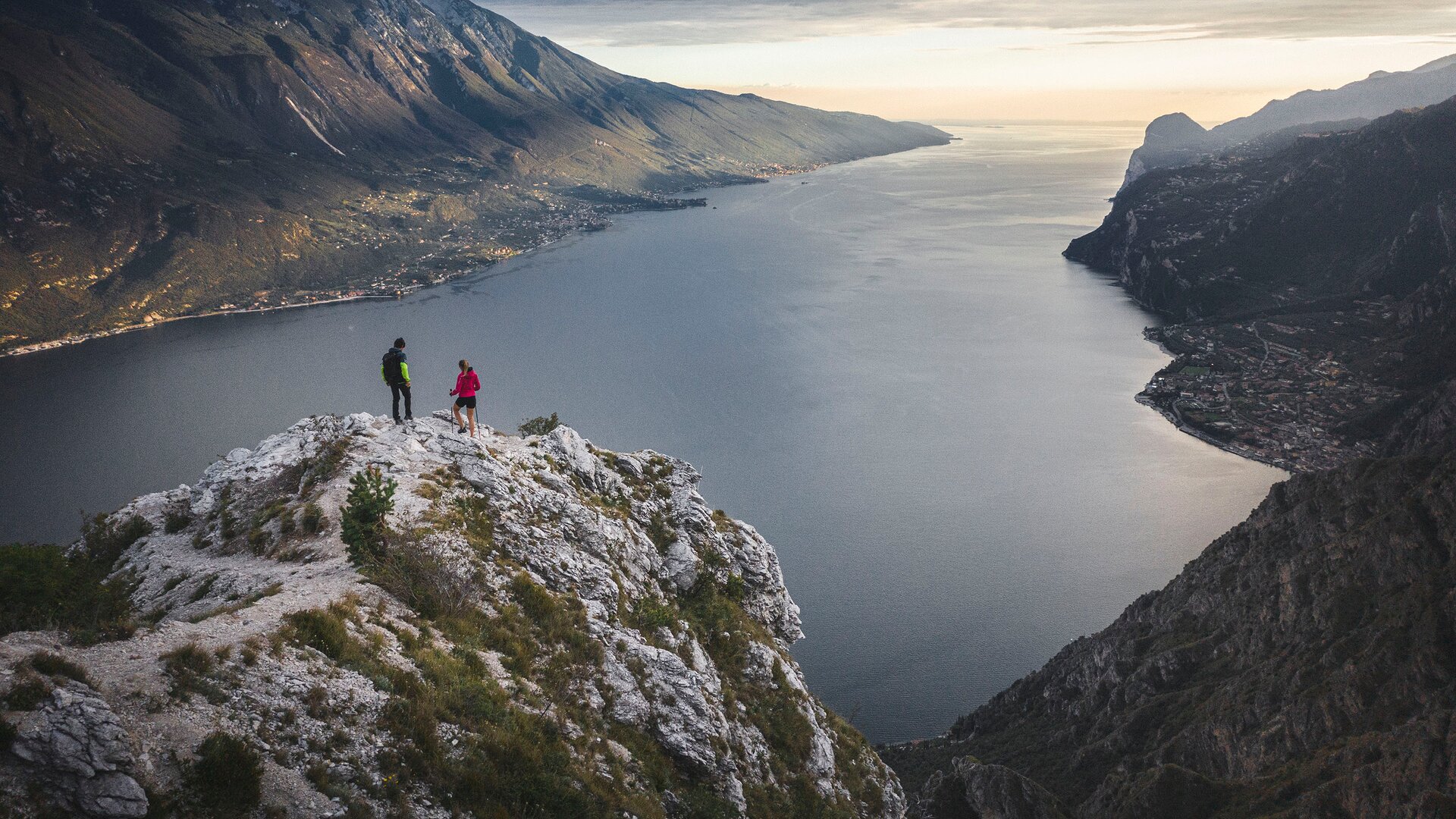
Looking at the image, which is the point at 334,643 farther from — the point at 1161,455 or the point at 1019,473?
the point at 1161,455

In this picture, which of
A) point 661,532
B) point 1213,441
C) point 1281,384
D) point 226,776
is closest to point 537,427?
point 661,532

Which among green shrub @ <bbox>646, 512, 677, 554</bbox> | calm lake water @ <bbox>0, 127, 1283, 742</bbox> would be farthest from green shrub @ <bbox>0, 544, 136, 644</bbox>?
calm lake water @ <bbox>0, 127, 1283, 742</bbox>

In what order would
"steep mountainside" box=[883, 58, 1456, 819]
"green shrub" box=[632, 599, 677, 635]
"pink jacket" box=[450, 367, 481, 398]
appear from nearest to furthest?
"green shrub" box=[632, 599, 677, 635], "pink jacket" box=[450, 367, 481, 398], "steep mountainside" box=[883, 58, 1456, 819]

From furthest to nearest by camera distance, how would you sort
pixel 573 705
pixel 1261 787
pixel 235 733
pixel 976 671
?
1. pixel 976 671
2. pixel 1261 787
3. pixel 573 705
4. pixel 235 733

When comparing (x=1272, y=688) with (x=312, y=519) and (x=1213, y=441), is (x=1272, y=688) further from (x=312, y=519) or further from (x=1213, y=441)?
(x=1213, y=441)

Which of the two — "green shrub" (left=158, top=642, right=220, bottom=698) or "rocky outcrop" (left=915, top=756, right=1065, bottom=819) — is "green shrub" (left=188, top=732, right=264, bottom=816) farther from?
"rocky outcrop" (left=915, top=756, right=1065, bottom=819)

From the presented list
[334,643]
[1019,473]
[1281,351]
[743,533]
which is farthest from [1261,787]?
[1281,351]

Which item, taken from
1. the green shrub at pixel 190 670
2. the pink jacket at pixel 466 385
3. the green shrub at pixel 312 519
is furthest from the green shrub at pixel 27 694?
the pink jacket at pixel 466 385
